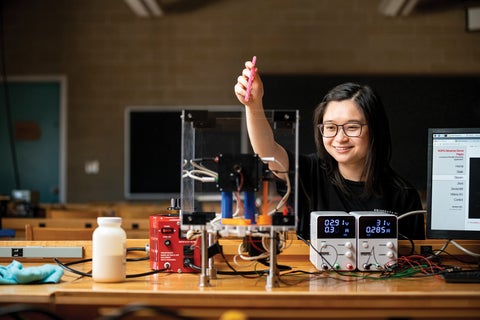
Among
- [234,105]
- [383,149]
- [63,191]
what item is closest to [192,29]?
[234,105]

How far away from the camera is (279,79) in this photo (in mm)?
6496

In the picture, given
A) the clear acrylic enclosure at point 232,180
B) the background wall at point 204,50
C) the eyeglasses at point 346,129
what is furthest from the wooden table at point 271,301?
the background wall at point 204,50

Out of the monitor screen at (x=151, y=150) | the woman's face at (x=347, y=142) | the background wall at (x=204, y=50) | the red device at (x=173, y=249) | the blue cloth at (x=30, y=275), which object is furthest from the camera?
the background wall at (x=204, y=50)

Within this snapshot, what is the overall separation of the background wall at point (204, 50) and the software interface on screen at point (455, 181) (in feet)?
15.8

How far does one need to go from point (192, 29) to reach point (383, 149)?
4834 millimetres

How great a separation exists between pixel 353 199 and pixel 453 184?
1.30 feet

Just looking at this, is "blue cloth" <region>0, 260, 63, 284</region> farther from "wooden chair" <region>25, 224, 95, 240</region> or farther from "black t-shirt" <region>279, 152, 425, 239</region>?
"wooden chair" <region>25, 224, 95, 240</region>

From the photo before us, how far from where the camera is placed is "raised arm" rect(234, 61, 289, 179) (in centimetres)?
164

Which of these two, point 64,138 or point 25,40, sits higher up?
point 25,40

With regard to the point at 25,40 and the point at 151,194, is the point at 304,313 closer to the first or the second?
the point at 151,194

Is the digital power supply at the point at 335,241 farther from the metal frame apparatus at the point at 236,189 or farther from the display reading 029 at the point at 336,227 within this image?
the metal frame apparatus at the point at 236,189

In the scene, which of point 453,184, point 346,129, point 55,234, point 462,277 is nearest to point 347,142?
point 346,129

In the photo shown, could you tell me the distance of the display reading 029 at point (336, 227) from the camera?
5.66ft

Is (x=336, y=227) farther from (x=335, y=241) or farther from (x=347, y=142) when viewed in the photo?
(x=347, y=142)
